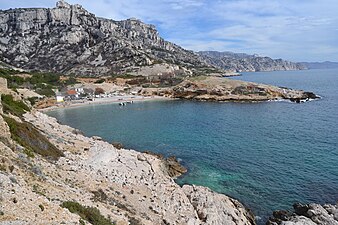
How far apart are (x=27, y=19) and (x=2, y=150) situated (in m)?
197

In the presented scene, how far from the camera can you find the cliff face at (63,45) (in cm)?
17050

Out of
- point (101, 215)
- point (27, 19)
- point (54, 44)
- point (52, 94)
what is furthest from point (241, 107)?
point (27, 19)


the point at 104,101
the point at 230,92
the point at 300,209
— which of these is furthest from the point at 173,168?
the point at 230,92

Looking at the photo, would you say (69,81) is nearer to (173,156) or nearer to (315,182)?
(173,156)

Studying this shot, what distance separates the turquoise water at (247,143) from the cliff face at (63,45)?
9340 centimetres

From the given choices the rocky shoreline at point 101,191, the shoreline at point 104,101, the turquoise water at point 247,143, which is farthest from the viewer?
the shoreline at point 104,101

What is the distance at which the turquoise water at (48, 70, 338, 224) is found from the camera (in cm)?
2991

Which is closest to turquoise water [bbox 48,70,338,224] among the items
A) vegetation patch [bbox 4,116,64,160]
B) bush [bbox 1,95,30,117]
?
vegetation patch [bbox 4,116,64,160]

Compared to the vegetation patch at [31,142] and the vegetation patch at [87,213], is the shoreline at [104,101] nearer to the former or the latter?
the vegetation patch at [31,142]

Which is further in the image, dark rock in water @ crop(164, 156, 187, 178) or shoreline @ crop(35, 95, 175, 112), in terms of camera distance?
shoreline @ crop(35, 95, 175, 112)

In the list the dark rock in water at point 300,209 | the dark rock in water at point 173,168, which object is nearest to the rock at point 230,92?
the dark rock in water at point 173,168

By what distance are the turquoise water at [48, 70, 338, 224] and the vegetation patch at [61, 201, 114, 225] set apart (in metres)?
16.0

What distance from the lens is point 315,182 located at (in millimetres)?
30969

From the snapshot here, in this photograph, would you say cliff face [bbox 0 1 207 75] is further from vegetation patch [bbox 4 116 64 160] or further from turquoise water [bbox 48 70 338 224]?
vegetation patch [bbox 4 116 64 160]
